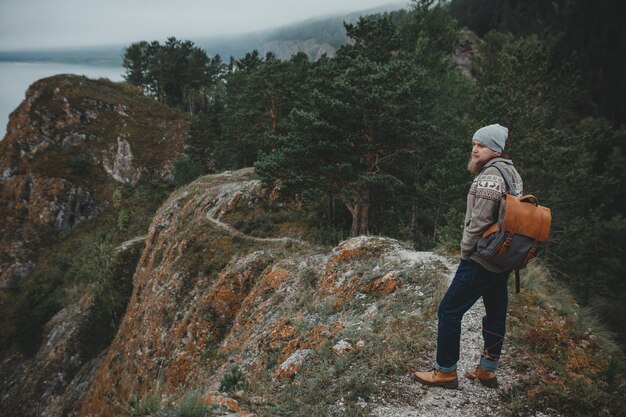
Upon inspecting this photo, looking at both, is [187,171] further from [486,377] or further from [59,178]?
[486,377]

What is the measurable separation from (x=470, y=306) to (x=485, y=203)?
1.09 m

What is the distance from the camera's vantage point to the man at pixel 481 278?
3432 mm

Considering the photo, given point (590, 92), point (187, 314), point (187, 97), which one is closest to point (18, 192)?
point (187, 97)

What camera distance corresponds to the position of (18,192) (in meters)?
46.2

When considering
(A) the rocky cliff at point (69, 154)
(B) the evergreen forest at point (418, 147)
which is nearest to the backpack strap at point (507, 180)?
(B) the evergreen forest at point (418, 147)

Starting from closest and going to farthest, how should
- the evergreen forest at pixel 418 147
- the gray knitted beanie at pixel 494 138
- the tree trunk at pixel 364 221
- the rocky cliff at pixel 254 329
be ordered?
the gray knitted beanie at pixel 494 138, the rocky cliff at pixel 254 329, the evergreen forest at pixel 418 147, the tree trunk at pixel 364 221

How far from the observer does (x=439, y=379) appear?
3.96m

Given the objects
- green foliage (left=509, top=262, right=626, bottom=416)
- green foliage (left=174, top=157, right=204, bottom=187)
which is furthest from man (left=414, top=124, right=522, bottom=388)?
green foliage (left=174, top=157, right=204, bottom=187)

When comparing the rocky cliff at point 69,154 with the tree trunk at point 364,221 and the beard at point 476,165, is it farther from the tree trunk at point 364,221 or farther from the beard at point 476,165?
the beard at point 476,165

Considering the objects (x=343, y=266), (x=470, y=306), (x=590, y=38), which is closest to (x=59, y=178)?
(x=343, y=266)

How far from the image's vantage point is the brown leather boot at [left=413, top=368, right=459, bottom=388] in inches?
155

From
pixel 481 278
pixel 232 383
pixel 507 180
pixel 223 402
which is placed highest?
pixel 507 180

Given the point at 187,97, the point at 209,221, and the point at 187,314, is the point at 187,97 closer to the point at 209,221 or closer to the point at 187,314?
the point at 209,221

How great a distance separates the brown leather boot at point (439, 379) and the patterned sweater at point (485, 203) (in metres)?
1.39
